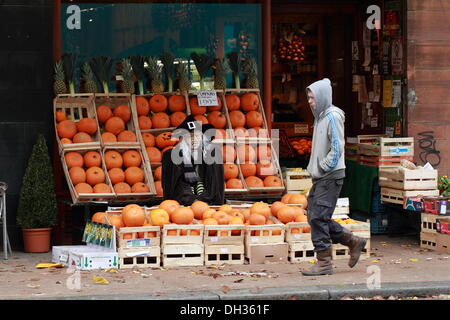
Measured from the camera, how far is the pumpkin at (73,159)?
13.5 metres

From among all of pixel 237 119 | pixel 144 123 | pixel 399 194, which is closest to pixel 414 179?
pixel 399 194

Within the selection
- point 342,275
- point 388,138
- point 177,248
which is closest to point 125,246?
point 177,248

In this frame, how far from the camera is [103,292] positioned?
1042cm

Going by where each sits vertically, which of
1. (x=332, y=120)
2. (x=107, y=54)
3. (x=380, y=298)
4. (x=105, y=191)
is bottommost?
(x=380, y=298)

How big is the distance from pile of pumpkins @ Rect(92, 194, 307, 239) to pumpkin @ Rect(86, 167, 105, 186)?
78 cm

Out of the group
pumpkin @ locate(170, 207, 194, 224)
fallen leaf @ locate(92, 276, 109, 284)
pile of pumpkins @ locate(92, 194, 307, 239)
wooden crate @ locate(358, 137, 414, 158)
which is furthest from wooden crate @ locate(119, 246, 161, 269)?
wooden crate @ locate(358, 137, 414, 158)

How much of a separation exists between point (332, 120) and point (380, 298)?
2030 millimetres

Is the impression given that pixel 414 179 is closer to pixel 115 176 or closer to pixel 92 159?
pixel 115 176

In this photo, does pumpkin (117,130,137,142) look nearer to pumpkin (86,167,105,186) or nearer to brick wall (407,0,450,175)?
pumpkin (86,167,105,186)

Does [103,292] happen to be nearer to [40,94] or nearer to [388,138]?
[40,94]

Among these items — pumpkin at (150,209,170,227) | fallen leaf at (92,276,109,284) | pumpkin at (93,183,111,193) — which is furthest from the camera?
pumpkin at (93,183,111,193)

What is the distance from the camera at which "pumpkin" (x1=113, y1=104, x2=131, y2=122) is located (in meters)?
14.2

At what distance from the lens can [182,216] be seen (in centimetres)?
1223

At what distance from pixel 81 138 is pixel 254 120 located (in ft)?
8.35
